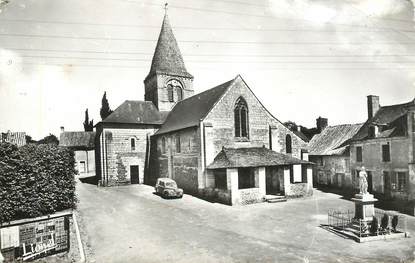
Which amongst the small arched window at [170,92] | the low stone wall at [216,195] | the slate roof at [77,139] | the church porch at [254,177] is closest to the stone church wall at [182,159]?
the low stone wall at [216,195]

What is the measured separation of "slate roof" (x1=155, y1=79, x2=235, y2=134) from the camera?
27.3 metres

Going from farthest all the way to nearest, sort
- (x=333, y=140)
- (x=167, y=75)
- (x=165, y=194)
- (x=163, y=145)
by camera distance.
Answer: (x=167, y=75) < (x=333, y=140) < (x=163, y=145) < (x=165, y=194)

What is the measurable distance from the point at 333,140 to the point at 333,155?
12.2 ft

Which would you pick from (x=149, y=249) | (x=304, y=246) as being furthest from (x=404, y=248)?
(x=149, y=249)

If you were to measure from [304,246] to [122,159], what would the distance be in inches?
1016

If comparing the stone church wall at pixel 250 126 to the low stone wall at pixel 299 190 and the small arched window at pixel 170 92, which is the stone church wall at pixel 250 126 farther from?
the small arched window at pixel 170 92

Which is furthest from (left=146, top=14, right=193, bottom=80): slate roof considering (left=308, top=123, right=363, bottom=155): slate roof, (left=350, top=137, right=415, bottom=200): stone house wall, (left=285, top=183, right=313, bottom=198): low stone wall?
(left=350, top=137, right=415, bottom=200): stone house wall

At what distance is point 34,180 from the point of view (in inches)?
567

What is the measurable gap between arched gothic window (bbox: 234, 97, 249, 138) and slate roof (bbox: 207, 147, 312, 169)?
1879mm

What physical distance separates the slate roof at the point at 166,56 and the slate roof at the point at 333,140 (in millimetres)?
19468

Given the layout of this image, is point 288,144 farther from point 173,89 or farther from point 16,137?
point 16,137

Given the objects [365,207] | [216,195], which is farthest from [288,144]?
[365,207]

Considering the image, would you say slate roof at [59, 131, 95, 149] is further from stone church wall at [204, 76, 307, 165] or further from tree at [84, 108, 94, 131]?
stone church wall at [204, 76, 307, 165]

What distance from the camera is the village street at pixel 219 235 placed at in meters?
11.5
